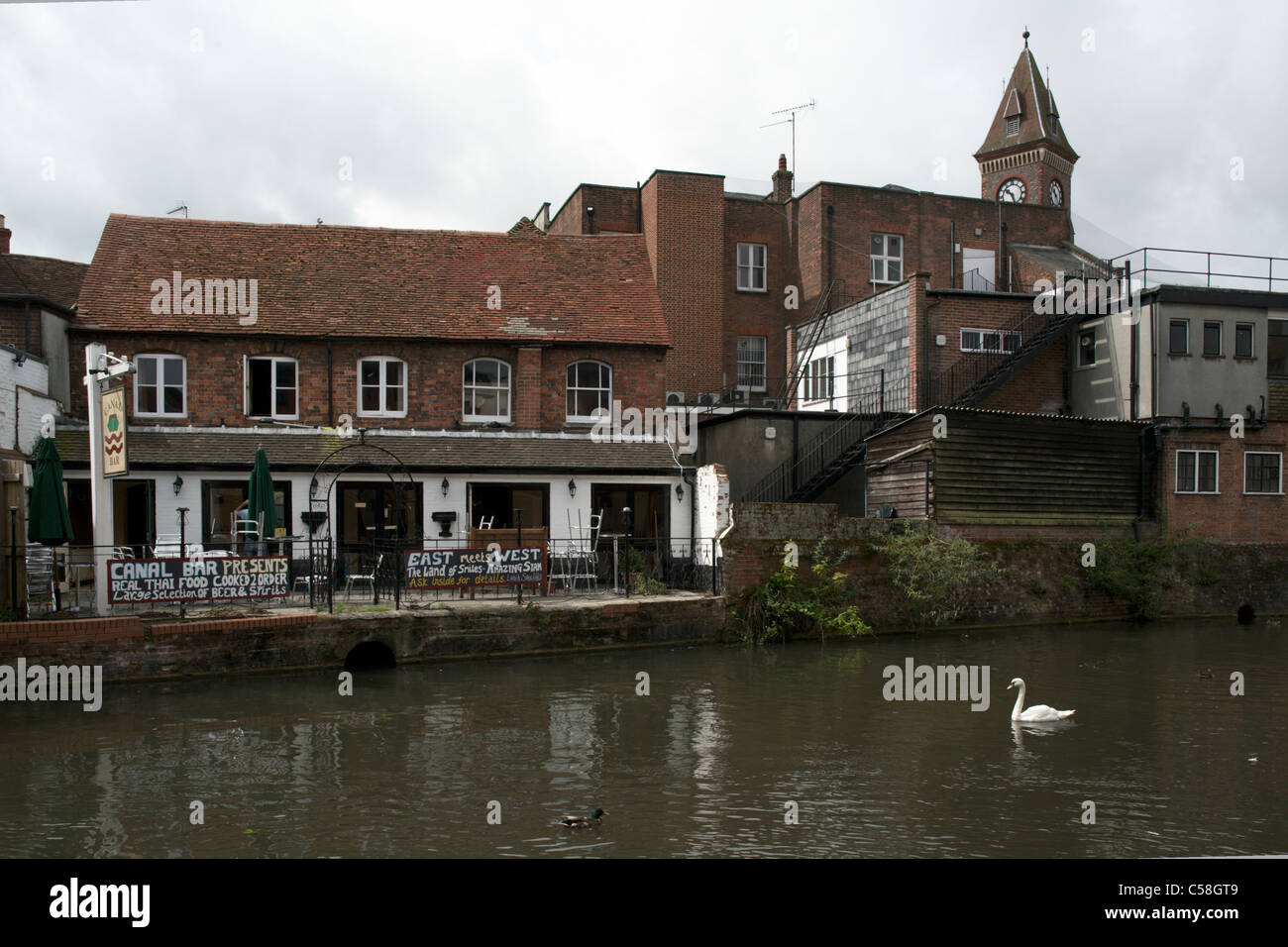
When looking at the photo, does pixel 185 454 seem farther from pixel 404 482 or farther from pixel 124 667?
pixel 124 667

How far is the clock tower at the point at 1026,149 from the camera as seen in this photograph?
143ft

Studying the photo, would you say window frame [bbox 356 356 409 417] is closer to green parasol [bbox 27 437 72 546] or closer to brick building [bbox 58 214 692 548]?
brick building [bbox 58 214 692 548]

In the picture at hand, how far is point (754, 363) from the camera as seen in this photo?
35500mm

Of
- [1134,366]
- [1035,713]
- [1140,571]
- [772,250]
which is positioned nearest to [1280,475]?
[1134,366]

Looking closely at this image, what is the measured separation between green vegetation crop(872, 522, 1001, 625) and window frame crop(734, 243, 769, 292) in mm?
16440

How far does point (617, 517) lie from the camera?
24.6 meters

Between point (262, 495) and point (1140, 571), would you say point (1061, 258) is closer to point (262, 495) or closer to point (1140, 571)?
point (1140, 571)

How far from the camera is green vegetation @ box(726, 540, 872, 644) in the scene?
1977 cm

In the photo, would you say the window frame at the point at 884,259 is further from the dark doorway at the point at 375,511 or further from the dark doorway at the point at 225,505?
the dark doorway at the point at 225,505

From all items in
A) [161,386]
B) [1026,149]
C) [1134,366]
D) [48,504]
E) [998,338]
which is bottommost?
[48,504]

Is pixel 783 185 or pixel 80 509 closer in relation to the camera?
pixel 80 509

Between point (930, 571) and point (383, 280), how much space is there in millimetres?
14725

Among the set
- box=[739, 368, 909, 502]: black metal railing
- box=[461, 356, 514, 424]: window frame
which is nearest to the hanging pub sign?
box=[461, 356, 514, 424]: window frame
